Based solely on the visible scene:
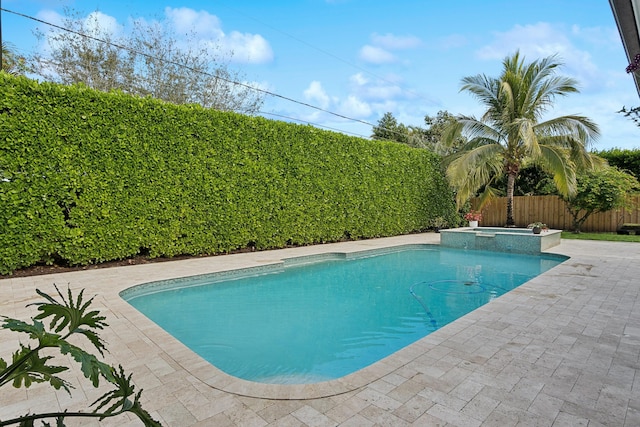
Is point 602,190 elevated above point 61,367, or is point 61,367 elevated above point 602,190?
point 602,190

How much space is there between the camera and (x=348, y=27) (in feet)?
46.7

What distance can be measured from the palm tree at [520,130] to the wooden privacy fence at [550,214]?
303 centimetres

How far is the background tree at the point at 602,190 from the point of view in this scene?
47.0ft

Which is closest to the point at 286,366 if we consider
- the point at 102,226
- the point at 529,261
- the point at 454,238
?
the point at 102,226

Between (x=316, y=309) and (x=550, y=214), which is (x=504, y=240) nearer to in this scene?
(x=550, y=214)

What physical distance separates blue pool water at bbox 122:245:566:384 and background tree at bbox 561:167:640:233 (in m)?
6.55

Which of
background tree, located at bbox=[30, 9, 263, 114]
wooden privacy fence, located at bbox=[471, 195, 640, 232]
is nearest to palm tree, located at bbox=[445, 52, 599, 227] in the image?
wooden privacy fence, located at bbox=[471, 195, 640, 232]

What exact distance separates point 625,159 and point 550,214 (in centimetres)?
381

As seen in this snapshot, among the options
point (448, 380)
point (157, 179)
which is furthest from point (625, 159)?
point (157, 179)

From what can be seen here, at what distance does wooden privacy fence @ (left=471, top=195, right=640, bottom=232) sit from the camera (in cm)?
1577

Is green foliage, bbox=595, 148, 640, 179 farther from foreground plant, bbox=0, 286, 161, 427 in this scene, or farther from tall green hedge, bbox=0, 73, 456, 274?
foreground plant, bbox=0, 286, 161, 427

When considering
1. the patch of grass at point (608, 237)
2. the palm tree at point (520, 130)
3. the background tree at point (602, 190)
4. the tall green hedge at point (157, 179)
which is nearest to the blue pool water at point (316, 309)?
the tall green hedge at point (157, 179)

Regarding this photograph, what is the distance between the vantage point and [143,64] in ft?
57.3

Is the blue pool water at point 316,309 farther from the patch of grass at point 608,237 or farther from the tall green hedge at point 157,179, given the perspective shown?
the patch of grass at point 608,237
